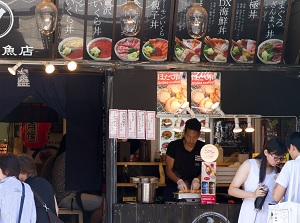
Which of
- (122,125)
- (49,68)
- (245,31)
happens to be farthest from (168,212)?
(245,31)

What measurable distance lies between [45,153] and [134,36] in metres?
4.64

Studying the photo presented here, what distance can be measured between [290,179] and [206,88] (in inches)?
112

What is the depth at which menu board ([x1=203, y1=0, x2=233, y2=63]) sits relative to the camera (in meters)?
10.7

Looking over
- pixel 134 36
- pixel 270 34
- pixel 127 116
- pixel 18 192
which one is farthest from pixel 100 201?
pixel 18 192

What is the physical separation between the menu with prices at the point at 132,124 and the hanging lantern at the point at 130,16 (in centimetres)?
134

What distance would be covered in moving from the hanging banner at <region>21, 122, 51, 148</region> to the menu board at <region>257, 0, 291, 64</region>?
5.40 m

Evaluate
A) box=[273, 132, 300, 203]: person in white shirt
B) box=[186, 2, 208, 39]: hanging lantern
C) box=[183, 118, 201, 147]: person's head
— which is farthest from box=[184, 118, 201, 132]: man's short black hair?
box=[273, 132, 300, 203]: person in white shirt

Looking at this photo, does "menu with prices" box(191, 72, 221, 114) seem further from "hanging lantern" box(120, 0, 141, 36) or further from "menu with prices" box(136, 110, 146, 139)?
"hanging lantern" box(120, 0, 141, 36)

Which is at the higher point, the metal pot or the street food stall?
the street food stall

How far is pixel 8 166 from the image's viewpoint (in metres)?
7.70

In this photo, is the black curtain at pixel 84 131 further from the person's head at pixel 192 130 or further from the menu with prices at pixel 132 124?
the person's head at pixel 192 130

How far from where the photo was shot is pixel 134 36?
418 inches

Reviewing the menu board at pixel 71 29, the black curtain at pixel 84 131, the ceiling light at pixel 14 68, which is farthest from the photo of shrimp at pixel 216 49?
the ceiling light at pixel 14 68

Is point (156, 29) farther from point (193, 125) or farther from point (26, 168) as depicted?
point (26, 168)
